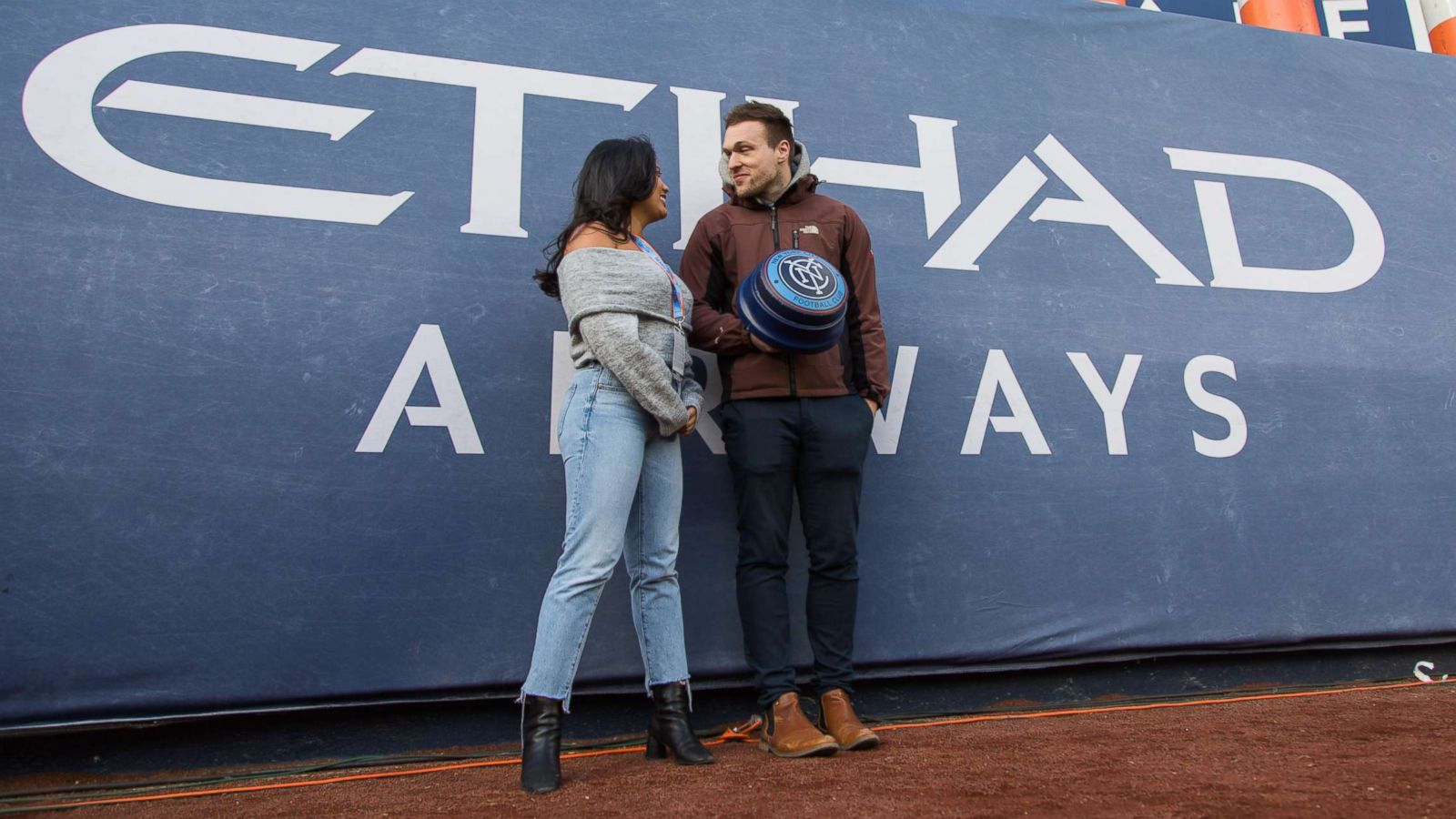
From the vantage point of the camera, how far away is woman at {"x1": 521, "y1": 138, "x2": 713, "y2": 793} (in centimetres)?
167

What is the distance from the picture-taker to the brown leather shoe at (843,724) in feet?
5.99

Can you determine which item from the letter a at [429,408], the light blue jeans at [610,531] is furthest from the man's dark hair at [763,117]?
the letter a at [429,408]

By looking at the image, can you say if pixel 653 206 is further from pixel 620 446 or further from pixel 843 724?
pixel 843 724

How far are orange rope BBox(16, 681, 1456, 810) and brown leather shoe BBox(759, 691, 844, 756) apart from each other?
0.21 meters

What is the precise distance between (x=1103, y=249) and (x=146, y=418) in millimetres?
2451

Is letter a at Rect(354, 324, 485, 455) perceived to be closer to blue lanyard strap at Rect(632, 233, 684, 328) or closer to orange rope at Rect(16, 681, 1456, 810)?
Answer: blue lanyard strap at Rect(632, 233, 684, 328)

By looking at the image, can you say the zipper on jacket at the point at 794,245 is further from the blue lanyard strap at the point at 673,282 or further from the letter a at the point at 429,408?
the letter a at the point at 429,408

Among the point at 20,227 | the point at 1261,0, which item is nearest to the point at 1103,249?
the point at 1261,0

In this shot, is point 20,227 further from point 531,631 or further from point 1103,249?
point 1103,249

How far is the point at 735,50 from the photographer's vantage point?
8.48ft

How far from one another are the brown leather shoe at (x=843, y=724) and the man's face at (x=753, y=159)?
3.61 feet

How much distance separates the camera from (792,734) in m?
1.80

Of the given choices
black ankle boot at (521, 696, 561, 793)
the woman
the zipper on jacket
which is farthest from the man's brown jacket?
black ankle boot at (521, 696, 561, 793)

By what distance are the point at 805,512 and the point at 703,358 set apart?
494 mm
